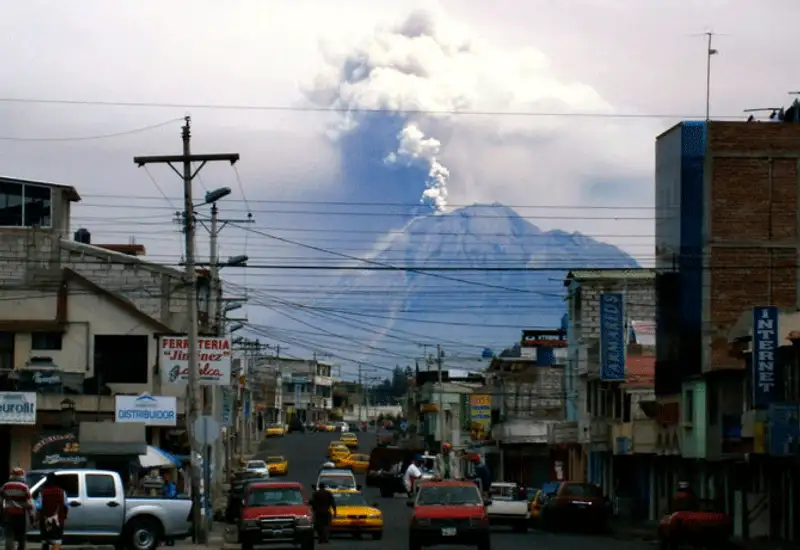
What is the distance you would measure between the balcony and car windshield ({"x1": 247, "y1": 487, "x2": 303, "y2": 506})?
4391 centimetres

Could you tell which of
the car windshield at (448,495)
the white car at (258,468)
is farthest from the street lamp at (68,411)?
the car windshield at (448,495)

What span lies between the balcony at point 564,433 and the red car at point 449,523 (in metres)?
46.4

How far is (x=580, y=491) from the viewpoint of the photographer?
53750 mm

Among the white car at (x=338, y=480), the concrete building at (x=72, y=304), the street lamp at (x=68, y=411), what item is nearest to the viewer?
the white car at (x=338, y=480)

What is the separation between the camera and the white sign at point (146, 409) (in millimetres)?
53562

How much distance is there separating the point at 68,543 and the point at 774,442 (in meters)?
19.3

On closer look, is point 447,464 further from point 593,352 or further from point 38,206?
point 38,206

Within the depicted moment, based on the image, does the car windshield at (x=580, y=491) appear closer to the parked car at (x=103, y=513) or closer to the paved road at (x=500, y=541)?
the paved road at (x=500, y=541)

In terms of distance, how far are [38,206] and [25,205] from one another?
1.79ft

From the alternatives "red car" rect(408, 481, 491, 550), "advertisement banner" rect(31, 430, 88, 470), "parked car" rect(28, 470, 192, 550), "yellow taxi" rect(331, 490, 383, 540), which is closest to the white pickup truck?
"yellow taxi" rect(331, 490, 383, 540)

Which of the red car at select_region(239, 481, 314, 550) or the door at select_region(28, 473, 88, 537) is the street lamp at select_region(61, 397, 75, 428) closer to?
the red car at select_region(239, 481, 314, 550)

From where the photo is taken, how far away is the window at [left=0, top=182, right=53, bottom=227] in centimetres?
6581

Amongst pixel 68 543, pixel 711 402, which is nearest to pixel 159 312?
pixel 711 402

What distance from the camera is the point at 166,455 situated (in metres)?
51.4
